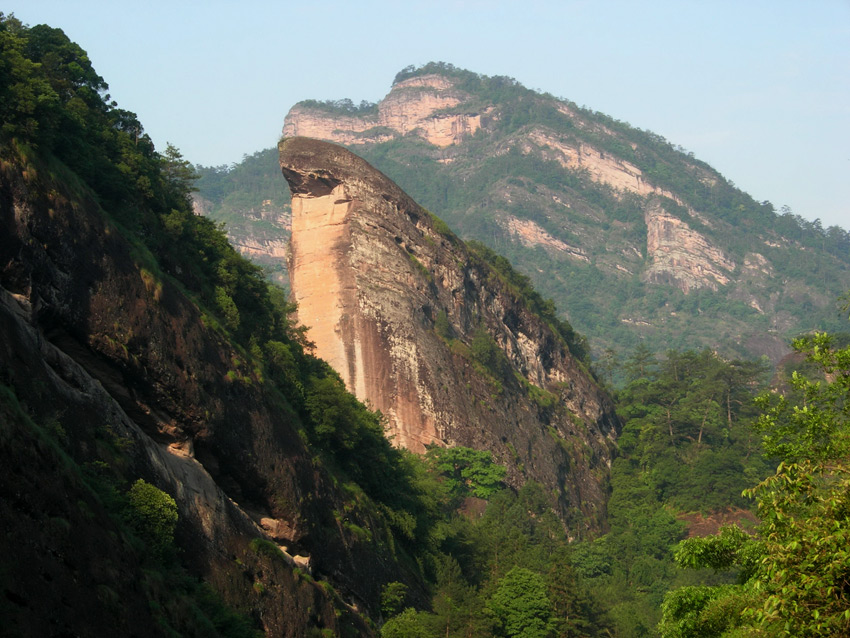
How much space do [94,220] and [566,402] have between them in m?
52.1

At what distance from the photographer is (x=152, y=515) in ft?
67.3

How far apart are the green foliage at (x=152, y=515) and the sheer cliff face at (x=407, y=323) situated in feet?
115

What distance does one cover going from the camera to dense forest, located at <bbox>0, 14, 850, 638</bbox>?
14586 mm

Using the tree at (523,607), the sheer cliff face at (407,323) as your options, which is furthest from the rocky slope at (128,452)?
the sheer cliff face at (407,323)

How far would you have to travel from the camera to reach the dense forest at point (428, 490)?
574 inches

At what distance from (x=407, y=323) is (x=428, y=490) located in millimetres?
16331

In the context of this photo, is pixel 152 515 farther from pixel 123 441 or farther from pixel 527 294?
pixel 527 294

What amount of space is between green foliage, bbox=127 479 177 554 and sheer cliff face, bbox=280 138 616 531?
115 ft

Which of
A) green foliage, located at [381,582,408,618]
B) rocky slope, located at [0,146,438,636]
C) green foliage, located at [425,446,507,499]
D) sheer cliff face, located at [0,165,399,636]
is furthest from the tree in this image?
green foliage, located at [425,446,507,499]

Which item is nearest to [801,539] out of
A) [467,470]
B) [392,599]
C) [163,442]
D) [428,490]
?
[163,442]

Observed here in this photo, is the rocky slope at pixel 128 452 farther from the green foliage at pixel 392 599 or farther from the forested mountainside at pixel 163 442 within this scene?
the green foliage at pixel 392 599

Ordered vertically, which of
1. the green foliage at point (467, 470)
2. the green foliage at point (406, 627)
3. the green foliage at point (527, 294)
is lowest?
the green foliage at point (467, 470)

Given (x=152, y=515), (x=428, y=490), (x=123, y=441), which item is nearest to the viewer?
(x=152, y=515)

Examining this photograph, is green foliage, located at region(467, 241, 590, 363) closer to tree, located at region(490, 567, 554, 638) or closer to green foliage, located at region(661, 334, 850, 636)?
tree, located at region(490, 567, 554, 638)
